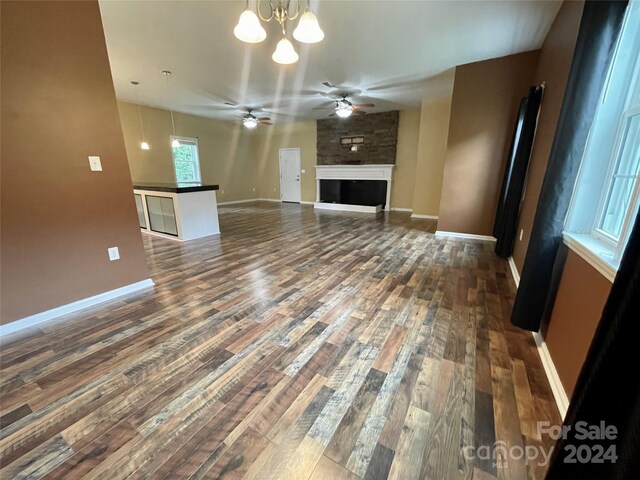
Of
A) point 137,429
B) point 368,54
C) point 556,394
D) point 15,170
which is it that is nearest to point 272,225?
point 368,54

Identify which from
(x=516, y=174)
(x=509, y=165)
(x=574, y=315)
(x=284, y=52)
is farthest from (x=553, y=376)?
(x=509, y=165)

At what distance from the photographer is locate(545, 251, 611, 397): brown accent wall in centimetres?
121

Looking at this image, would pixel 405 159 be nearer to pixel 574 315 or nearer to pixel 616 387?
pixel 574 315

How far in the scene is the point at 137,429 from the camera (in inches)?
47.8

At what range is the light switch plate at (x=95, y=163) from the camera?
225cm

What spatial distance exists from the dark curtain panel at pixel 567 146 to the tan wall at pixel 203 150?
7.64 metres

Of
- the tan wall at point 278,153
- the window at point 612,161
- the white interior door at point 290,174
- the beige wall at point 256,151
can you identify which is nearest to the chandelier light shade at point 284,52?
the window at point 612,161

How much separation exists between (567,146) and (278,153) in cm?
895

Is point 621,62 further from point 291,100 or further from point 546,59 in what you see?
point 291,100

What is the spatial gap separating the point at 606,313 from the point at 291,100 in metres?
6.14

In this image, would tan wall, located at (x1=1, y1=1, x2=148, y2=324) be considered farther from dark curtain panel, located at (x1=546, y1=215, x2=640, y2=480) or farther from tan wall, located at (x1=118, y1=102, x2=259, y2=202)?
tan wall, located at (x1=118, y1=102, x2=259, y2=202)

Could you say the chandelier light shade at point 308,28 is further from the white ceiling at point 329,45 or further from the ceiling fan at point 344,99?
the ceiling fan at point 344,99

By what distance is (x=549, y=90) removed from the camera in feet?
8.26

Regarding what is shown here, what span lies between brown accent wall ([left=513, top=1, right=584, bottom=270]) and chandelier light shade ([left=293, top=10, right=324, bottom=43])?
1833 millimetres
